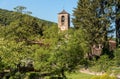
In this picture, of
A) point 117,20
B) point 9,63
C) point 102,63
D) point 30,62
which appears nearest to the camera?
point 9,63

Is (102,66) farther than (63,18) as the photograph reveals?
No

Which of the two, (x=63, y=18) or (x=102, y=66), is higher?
(x=63, y=18)

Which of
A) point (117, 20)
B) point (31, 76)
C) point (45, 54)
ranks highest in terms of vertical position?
point (117, 20)

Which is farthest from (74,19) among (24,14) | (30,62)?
(30,62)

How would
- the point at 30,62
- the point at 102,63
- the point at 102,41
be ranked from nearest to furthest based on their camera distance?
1. the point at 30,62
2. the point at 102,63
3. the point at 102,41

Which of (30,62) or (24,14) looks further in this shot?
(24,14)

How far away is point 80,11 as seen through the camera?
56.8 meters

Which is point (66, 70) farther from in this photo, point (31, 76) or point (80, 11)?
point (80, 11)

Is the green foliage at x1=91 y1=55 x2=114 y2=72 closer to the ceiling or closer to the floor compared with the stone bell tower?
closer to the floor

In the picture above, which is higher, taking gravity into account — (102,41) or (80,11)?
(80,11)

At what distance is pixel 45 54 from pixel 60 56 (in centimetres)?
141

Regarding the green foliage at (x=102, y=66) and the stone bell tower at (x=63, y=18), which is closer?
the green foliage at (x=102, y=66)

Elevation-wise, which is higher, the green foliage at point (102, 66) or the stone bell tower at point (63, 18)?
the stone bell tower at point (63, 18)

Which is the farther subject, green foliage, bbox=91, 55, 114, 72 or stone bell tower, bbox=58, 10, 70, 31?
stone bell tower, bbox=58, 10, 70, 31
